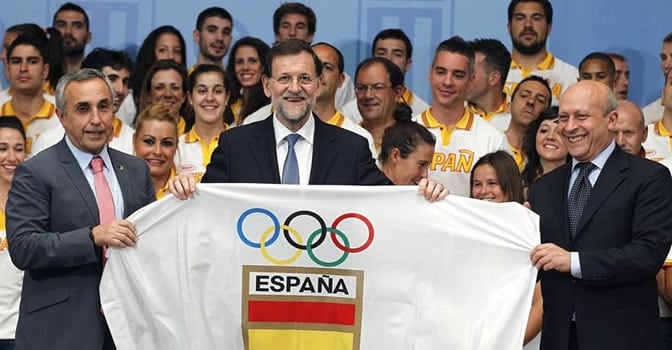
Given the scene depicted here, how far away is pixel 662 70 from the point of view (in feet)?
26.5

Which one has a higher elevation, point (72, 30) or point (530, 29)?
point (530, 29)

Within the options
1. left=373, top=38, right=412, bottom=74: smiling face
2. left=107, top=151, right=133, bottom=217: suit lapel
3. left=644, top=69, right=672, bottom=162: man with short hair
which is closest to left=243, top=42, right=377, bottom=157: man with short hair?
left=373, top=38, right=412, bottom=74: smiling face

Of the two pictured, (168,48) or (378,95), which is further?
(168,48)

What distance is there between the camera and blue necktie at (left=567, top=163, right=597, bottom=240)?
5.03m

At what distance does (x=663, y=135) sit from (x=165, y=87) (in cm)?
298

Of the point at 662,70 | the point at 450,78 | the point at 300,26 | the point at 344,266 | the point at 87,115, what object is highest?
the point at 300,26

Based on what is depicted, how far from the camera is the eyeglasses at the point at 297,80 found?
507 cm

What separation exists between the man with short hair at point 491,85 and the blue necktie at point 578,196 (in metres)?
2.72

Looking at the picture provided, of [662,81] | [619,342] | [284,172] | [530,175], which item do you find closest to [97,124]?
[284,172]

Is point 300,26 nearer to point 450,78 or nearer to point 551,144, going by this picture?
point 450,78

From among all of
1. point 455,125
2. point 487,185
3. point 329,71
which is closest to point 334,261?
point 487,185

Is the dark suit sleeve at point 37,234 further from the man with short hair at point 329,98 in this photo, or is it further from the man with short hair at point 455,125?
the man with short hair at point 455,125

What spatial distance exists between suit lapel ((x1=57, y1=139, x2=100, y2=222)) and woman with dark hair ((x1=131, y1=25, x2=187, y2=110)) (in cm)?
332

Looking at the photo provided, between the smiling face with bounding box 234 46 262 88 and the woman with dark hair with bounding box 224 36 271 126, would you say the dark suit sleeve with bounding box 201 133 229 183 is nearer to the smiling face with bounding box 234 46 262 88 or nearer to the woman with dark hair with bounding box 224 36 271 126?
the woman with dark hair with bounding box 224 36 271 126
